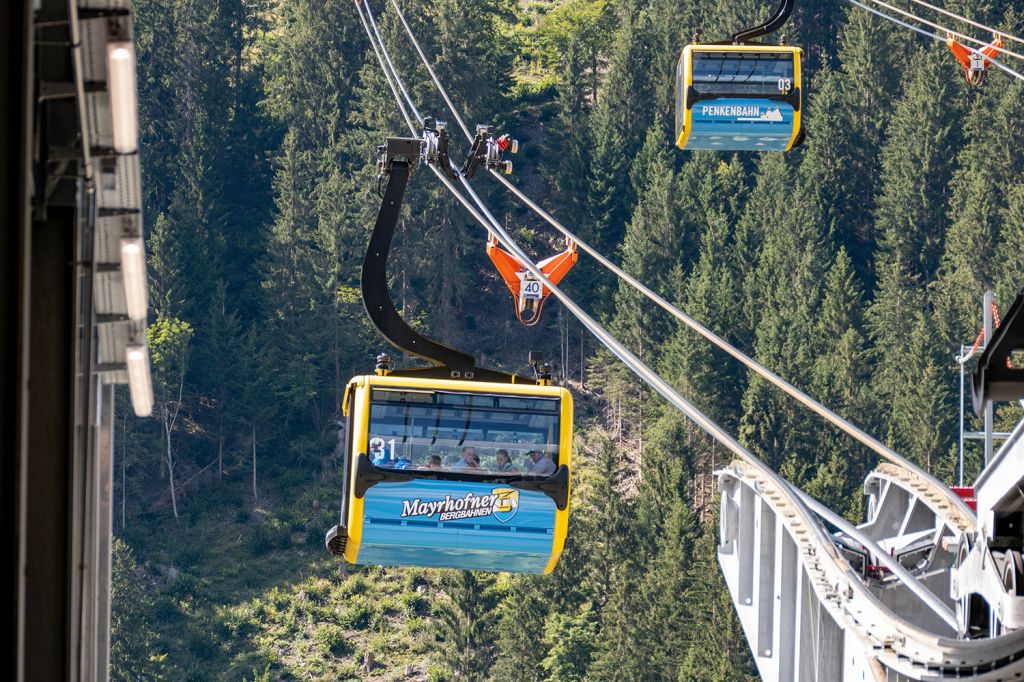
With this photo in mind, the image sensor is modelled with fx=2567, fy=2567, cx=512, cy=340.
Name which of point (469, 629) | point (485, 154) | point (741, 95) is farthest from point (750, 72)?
point (469, 629)

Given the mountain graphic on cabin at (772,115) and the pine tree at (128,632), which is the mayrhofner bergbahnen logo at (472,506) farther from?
the pine tree at (128,632)

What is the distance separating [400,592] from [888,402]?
16.9 m

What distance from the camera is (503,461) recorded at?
24.5 meters

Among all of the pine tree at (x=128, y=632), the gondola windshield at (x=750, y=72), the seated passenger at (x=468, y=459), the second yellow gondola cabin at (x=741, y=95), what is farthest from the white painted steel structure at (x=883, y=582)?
the pine tree at (x=128, y=632)

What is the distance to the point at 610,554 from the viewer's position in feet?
253

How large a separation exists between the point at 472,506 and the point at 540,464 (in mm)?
770

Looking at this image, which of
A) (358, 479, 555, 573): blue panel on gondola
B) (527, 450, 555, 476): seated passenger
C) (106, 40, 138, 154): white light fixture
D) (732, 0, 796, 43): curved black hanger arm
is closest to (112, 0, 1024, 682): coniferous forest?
(732, 0, 796, 43): curved black hanger arm

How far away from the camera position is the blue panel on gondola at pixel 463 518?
24.3 metres

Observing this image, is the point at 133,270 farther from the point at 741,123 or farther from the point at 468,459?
the point at 741,123

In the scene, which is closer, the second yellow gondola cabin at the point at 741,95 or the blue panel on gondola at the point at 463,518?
the blue panel on gondola at the point at 463,518

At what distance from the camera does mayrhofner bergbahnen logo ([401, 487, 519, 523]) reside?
79.7ft

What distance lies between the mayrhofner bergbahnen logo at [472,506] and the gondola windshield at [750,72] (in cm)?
1487

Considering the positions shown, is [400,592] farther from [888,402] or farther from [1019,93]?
[1019,93]

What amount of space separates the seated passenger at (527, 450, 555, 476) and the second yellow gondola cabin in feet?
47.1
